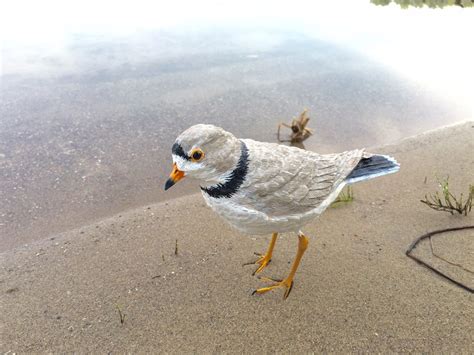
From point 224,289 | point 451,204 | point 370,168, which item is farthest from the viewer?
point 451,204

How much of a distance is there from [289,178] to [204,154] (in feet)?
2.91

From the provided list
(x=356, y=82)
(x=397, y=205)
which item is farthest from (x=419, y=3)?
(x=397, y=205)

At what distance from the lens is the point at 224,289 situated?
4051mm

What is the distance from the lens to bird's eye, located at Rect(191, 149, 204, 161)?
122 inches

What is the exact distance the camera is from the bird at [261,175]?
10.4 ft

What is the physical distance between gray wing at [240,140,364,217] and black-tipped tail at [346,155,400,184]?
7cm

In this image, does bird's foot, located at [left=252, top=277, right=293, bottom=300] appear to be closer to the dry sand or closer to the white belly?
the dry sand

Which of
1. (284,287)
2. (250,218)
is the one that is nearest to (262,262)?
(284,287)

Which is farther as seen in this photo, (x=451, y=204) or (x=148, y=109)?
(x=148, y=109)

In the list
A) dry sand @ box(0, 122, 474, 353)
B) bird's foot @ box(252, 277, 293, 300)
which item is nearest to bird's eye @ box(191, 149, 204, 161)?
dry sand @ box(0, 122, 474, 353)

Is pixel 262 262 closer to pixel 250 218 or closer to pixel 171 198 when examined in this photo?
pixel 250 218

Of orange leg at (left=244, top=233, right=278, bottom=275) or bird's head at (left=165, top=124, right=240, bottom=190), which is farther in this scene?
orange leg at (left=244, top=233, right=278, bottom=275)

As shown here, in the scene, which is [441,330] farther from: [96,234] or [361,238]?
[96,234]

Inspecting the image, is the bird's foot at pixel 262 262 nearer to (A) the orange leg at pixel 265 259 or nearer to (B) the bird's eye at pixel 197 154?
(A) the orange leg at pixel 265 259
